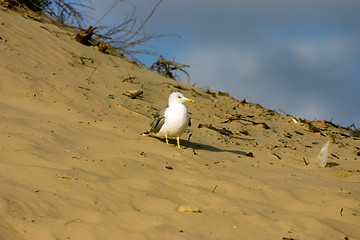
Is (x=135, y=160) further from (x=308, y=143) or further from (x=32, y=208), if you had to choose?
(x=308, y=143)

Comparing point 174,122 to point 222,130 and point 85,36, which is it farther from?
point 85,36

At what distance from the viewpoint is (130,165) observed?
5.65 m

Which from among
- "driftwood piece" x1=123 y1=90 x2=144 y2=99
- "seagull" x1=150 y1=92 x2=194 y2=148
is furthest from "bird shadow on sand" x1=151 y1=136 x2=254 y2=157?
"driftwood piece" x1=123 y1=90 x2=144 y2=99

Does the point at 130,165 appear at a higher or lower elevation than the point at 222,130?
lower

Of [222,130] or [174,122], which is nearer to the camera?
[174,122]

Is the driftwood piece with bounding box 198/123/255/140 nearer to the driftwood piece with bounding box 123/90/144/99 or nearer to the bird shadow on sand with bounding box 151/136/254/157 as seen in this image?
the bird shadow on sand with bounding box 151/136/254/157

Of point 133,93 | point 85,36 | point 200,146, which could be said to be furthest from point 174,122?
point 85,36

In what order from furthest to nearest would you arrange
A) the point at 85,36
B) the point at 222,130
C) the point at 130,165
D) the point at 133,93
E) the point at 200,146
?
1. the point at 85,36
2. the point at 133,93
3. the point at 222,130
4. the point at 200,146
5. the point at 130,165

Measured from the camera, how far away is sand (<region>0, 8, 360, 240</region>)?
13.3 feet

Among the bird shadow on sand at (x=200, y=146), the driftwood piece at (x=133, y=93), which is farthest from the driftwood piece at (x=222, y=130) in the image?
the driftwood piece at (x=133, y=93)

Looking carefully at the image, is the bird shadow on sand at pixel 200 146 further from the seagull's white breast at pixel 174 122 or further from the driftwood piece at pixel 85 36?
the driftwood piece at pixel 85 36

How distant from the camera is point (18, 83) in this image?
8.30m

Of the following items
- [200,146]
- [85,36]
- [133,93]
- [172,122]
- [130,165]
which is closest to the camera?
[130,165]

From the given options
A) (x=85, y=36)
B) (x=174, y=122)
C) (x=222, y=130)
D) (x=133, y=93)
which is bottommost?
(x=174, y=122)
